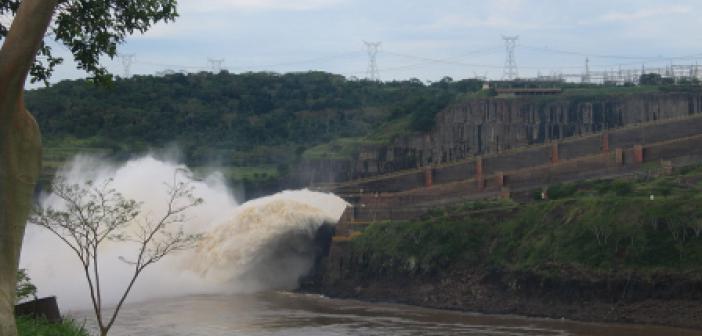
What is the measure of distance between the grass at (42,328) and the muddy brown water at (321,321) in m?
20.2

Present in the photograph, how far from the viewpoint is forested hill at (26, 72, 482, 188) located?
112 meters

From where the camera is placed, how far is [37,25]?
14398 mm

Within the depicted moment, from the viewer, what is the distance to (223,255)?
6631 centimetres

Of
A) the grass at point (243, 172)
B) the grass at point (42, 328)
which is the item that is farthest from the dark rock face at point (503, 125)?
the grass at point (42, 328)

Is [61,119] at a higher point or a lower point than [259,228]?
higher

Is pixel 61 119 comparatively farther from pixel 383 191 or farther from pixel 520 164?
pixel 520 164

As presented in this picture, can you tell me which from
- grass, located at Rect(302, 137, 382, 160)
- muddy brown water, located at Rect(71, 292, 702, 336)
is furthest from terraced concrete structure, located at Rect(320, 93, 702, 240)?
muddy brown water, located at Rect(71, 292, 702, 336)

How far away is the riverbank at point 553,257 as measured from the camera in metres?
47.0

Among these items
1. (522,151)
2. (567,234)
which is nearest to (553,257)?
(567,234)

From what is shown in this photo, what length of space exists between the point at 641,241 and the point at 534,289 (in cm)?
508

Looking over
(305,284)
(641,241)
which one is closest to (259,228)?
(305,284)

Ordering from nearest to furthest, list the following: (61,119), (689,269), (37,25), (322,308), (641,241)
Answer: (37,25), (689,269), (641,241), (322,308), (61,119)

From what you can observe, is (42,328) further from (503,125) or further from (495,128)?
(495,128)

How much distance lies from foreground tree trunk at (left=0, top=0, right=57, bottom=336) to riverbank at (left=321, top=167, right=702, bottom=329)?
33873 mm
